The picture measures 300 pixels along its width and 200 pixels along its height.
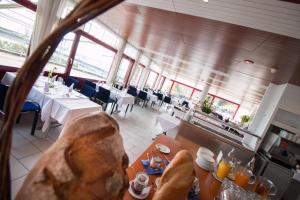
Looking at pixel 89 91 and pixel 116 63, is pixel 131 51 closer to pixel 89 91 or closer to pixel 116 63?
pixel 116 63

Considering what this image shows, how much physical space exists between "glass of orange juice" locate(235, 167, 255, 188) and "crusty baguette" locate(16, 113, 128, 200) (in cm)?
135

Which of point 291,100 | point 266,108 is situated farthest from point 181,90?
point 291,100

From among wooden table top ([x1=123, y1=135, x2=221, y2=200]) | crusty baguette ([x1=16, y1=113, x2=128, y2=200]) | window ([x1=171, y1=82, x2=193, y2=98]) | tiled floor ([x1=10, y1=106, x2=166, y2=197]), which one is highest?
window ([x1=171, y1=82, x2=193, y2=98])

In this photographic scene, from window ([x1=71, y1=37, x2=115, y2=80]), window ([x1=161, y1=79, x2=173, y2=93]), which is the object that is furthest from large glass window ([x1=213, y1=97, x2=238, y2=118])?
window ([x1=71, y1=37, x2=115, y2=80])

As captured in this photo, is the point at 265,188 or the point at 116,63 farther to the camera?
the point at 116,63

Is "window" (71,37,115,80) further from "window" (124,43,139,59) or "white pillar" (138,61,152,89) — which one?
"white pillar" (138,61,152,89)

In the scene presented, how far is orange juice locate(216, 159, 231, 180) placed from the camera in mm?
1515

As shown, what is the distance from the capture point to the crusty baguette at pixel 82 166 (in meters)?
0.36

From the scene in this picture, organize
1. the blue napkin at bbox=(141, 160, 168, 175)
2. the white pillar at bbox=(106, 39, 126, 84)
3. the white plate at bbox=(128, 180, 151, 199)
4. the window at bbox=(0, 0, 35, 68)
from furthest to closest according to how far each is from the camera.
Answer: the white pillar at bbox=(106, 39, 126, 84) → the window at bbox=(0, 0, 35, 68) → the blue napkin at bbox=(141, 160, 168, 175) → the white plate at bbox=(128, 180, 151, 199)

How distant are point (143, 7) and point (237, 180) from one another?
3183 millimetres

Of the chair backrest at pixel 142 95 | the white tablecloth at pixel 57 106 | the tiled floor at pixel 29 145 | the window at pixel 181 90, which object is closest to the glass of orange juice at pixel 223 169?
the tiled floor at pixel 29 145

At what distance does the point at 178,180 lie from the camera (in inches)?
28.4

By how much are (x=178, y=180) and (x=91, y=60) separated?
22.4 feet

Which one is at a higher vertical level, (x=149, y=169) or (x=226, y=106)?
(x=226, y=106)
